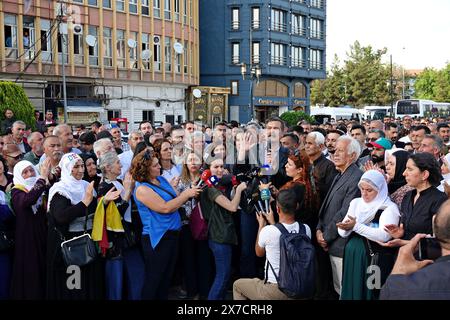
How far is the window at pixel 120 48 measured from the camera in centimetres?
3566

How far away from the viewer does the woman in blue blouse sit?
538 centimetres

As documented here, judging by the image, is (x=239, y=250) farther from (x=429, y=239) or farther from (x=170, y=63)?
(x=170, y=63)

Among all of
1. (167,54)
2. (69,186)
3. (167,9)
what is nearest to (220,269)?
(69,186)

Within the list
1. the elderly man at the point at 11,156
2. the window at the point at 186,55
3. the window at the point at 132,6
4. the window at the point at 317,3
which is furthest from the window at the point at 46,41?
the window at the point at 317,3

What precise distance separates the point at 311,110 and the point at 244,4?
42.1 ft

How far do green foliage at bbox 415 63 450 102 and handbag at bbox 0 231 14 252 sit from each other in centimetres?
8079

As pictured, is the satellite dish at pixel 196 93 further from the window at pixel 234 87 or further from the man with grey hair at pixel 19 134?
the man with grey hair at pixel 19 134

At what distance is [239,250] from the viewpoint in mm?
6793

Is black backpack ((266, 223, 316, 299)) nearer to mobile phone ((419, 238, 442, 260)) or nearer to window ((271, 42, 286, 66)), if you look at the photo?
mobile phone ((419, 238, 442, 260))

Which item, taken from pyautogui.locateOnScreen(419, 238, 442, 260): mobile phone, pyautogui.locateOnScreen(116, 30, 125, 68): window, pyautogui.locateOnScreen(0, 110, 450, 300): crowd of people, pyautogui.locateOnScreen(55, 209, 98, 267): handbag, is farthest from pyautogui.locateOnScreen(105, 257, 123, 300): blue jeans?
pyautogui.locateOnScreen(116, 30, 125, 68): window

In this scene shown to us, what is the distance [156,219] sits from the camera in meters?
5.51

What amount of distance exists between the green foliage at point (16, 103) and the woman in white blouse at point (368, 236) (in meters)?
11.6

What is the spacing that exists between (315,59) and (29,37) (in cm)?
3347
